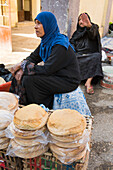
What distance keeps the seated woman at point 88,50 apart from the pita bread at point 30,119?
2.32 metres

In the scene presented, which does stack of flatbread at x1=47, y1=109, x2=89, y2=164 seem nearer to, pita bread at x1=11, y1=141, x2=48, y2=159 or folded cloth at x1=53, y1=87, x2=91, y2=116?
pita bread at x1=11, y1=141, x2=48, y2=159

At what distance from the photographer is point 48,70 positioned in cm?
217

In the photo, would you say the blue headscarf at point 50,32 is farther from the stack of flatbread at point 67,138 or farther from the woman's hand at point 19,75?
the stack of flatbread at point 67,138

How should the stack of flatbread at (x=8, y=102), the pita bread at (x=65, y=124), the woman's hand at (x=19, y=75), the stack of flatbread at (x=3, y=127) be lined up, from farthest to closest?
1. the woman's hand at (x=19, y=75)
2. the stack of flatbread at (x=8, y=102)
3. the stack of flatbread at (x=3, y=127)
4. the pita bread at (x=65, y=124)

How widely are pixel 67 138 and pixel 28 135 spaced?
0.30 m

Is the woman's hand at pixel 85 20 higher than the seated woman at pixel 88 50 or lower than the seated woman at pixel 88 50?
higher

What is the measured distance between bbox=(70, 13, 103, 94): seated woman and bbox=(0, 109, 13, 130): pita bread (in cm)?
237

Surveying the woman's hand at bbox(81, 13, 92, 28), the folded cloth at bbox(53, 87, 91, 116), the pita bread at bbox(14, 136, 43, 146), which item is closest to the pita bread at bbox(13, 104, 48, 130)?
the pita bread at bbox(14, 136, 43, 146)

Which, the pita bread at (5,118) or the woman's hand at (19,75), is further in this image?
the woman's hand at (19,75)

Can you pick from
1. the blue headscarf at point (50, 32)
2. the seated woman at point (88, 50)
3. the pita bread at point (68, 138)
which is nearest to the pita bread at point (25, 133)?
the pita bread at point (68, 138)

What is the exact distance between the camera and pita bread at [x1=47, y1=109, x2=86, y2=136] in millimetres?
1282

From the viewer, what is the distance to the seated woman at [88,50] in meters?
3.60

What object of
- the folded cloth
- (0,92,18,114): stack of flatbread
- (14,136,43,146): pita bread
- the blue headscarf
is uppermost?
the blue headscarf

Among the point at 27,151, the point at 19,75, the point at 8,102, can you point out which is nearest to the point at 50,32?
the point at 19,75
